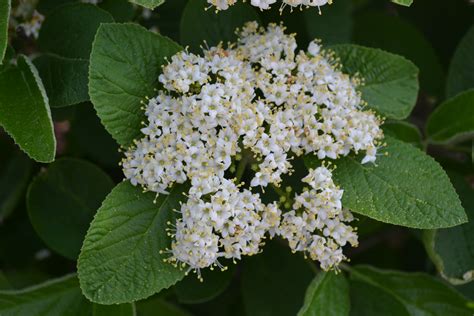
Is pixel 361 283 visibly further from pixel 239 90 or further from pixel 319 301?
pixel 239 90

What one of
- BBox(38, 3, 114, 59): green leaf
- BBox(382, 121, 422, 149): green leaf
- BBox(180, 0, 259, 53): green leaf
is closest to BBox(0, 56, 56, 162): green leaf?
BBox(38, 3, 114, 59): green leaf

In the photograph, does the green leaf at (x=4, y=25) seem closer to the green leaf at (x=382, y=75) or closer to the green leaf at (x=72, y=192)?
the green leaf at (x=72, y=192)

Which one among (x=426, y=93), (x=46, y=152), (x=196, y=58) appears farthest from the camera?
(x=426, y=93)

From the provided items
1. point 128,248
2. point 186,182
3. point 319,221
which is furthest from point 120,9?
point 319,221

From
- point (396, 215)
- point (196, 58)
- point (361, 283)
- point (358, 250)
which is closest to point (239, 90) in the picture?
point (196, 58)

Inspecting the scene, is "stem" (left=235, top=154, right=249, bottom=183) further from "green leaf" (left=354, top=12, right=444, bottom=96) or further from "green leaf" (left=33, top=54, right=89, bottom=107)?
"green leaf" (left=354, top=12, right=444, bottom=96)

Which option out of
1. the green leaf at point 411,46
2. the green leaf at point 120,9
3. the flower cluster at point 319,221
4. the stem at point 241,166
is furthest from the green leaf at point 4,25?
the green leaf at point 411,46
